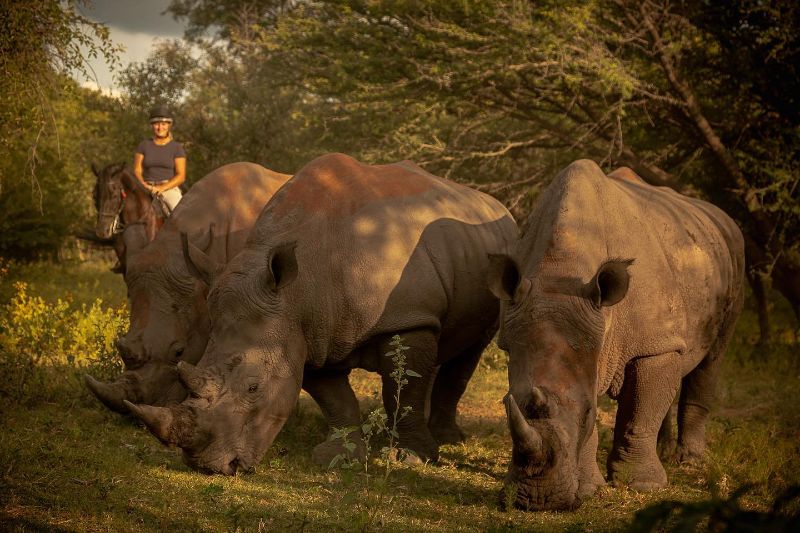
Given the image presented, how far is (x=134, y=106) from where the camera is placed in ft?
94.2

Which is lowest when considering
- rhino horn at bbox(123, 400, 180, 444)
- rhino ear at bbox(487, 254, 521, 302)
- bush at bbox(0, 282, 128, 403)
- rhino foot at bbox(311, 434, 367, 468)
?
bush at bbox(0, 282, 128, 403)

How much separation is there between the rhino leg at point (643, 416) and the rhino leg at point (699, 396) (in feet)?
5.04

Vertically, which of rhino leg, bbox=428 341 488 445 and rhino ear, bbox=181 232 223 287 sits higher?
rhino ear, bbox=181 232 223 287

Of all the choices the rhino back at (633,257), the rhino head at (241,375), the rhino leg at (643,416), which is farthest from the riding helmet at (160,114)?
the rhino leg at (643,416)

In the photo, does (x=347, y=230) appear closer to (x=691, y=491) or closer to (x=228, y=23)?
(x=691, y=491)

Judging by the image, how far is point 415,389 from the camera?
7660 mm

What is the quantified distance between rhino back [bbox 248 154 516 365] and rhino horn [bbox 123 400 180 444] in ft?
4.09

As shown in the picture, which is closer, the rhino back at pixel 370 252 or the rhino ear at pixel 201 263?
the rhino back at pixel 370 252

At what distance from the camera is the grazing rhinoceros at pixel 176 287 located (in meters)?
8.04

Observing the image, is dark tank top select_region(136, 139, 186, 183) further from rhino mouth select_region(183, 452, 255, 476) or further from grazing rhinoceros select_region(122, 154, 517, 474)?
rhino mouth select_region(183, 452, 255, 476)

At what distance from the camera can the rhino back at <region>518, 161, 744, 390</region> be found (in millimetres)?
6461

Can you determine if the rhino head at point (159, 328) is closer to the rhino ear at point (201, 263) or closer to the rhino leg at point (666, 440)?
the rhino ear at point (201, 263)

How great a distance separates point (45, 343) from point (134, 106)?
18708 millimetres

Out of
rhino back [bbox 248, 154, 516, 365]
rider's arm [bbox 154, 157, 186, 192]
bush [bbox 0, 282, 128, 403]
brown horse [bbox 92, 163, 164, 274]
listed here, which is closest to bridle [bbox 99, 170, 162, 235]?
brown horse [bbox 92, 163, 164, 274]
